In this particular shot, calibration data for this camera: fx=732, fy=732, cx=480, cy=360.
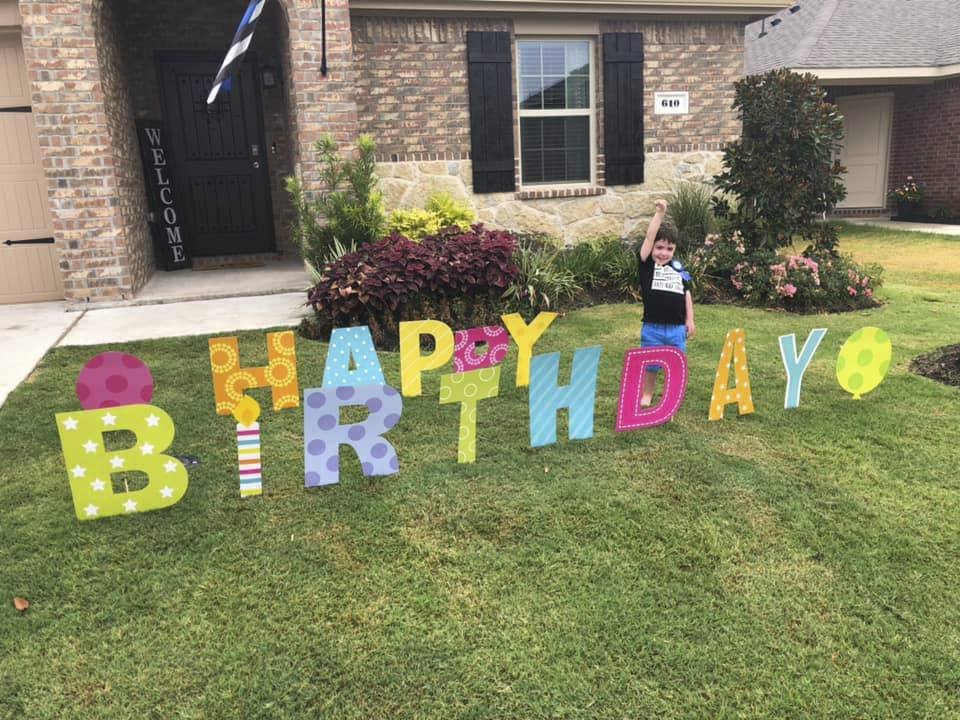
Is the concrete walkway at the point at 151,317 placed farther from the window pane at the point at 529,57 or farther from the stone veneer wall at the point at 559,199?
the window pane at the point at 529,57

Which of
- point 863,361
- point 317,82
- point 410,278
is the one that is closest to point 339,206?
point 317,82

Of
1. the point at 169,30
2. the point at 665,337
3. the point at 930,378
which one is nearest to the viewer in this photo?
the point at 665,337

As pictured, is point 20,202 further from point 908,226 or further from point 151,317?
point 908,226

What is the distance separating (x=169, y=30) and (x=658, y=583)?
897cm

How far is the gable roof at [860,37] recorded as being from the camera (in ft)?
44.9

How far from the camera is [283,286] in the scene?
769 cm

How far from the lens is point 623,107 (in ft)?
29.0

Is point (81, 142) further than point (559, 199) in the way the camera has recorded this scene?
No

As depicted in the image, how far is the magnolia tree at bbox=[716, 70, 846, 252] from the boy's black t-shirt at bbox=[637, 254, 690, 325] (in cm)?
367

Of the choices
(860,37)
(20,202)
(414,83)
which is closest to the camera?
(20,202)

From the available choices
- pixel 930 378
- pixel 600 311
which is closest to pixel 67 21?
pixel 600 311

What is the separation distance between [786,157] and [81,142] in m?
6.60

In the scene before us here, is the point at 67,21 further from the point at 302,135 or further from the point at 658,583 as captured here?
the point at 658,583

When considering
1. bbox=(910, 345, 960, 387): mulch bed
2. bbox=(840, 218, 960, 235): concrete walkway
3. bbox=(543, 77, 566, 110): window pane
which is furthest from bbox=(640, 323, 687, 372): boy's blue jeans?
bbox=(840, 218, 960, 235): concrete walkway
